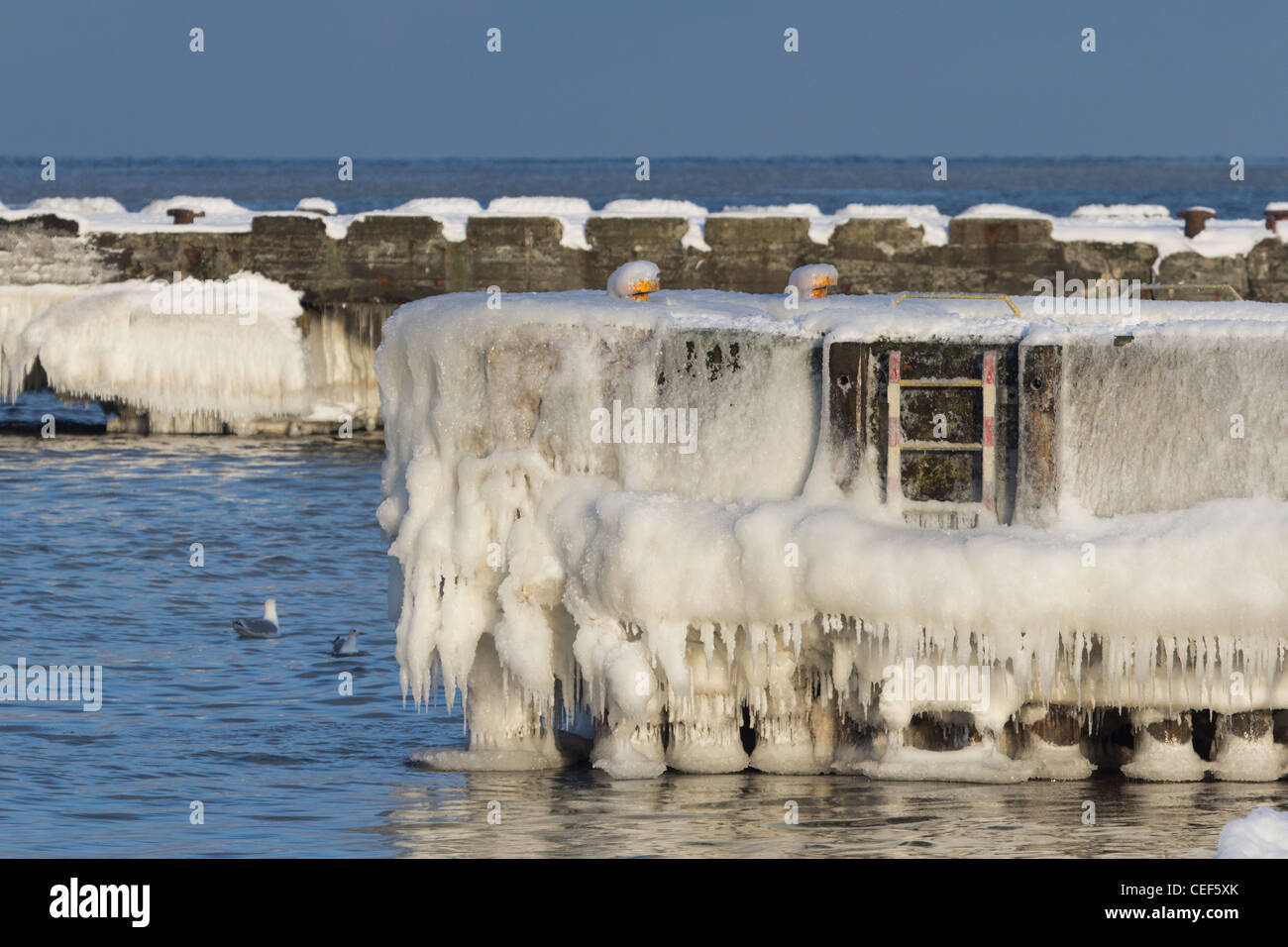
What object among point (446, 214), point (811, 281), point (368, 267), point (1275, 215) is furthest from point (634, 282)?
point (446, 214)

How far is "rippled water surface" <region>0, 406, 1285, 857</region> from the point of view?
927 centimetres

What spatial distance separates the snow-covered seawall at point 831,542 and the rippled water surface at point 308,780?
0.33 meters

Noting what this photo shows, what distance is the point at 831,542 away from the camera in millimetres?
9766

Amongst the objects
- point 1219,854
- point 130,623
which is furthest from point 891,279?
point 1219,854

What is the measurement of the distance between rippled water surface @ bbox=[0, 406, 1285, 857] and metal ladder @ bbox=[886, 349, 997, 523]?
1470mm

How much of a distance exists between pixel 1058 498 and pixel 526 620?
2.80 m

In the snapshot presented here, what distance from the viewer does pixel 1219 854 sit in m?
8.43

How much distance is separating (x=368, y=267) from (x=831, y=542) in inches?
665

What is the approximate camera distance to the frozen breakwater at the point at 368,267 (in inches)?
952

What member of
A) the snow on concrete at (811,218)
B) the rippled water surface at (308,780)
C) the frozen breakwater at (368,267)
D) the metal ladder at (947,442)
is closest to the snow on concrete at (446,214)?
the frozen breakwater at (368,267)

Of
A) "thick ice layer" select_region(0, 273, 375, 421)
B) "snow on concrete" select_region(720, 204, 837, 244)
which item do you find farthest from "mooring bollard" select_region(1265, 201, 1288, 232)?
"thick ice layer" select_region(0, 273, 375, 421)

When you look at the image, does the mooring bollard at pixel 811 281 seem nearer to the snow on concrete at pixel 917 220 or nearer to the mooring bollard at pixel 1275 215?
the snow on concrete at pixel 917 220

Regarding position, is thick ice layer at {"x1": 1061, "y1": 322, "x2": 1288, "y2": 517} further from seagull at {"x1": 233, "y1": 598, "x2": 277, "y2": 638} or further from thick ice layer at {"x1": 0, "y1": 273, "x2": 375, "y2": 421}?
thick ice layer at {"x1": 0, "y1": 273, "x2": 375, "y2": 421}
